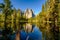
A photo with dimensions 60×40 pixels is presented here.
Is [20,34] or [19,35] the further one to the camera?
[20,34]

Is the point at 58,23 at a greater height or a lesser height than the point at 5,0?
lesser

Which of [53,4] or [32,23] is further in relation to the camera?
[32,23]

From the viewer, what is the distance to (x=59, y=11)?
1032 inches

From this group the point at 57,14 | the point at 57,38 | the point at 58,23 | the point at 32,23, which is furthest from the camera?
the point at 32,23

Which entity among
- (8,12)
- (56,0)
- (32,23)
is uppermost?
(56,0)

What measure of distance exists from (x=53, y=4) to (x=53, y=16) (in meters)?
2.81

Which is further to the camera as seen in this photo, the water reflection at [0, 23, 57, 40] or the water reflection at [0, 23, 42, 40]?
the water reflection at [0, 23, 42, 40]

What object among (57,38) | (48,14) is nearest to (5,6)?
(48,14)

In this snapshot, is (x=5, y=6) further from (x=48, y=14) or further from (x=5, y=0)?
(x=48, y=14)

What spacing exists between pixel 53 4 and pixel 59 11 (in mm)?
2436

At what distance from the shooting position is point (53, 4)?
2822cm

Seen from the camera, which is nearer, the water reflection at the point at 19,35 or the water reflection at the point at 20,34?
the water reflection at the point at 20,34

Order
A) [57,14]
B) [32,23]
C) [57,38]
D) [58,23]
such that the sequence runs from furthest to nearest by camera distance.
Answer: [32,23]
[57,14]
[58,23]
[57,38]

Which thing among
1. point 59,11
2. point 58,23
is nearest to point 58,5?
point 59,11
